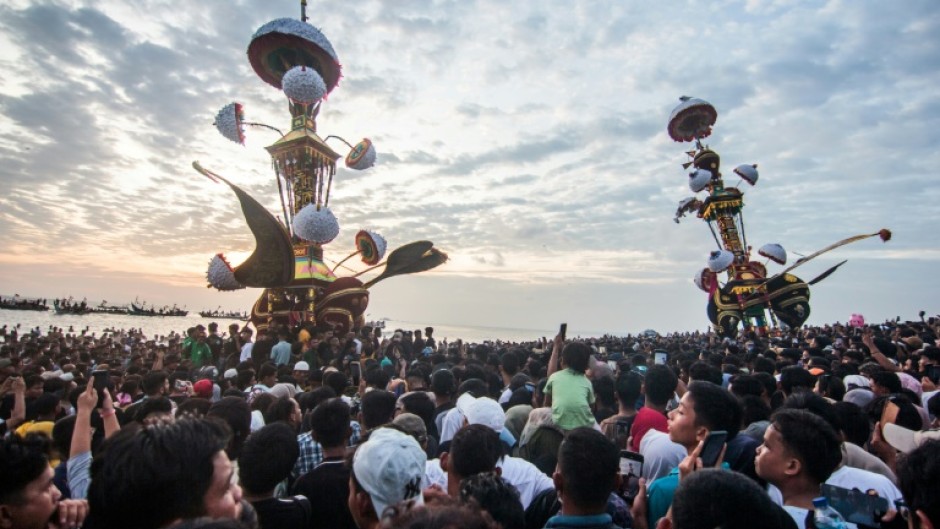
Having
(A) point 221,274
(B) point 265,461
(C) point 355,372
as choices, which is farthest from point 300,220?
(B) point 265,461

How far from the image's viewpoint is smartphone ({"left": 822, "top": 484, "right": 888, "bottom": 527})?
2299 mm

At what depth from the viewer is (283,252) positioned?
14.8m

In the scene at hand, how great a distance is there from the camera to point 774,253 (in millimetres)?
24031

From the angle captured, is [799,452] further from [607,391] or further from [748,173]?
[748,173]

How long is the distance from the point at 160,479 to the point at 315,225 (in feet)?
45.8

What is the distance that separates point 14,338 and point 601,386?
2192 cm

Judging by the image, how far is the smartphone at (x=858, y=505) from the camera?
2.30 meters

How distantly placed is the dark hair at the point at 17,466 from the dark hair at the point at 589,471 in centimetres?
239

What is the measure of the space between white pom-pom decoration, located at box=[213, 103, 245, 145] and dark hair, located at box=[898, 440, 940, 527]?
726 inches

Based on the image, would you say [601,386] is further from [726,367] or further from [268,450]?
[268,450]

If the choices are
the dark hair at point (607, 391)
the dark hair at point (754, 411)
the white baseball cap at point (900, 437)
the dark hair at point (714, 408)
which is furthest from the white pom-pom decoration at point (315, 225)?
the white baseball cap at point (900, 437)

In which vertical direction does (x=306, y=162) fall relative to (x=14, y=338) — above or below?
above

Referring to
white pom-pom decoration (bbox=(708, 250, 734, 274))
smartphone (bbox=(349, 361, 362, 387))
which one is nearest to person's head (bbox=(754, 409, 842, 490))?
smartphone (bbox=(349, 361, 362, 387))

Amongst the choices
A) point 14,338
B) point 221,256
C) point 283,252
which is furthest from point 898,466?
point 14,338
